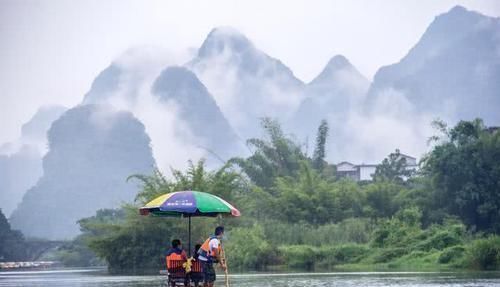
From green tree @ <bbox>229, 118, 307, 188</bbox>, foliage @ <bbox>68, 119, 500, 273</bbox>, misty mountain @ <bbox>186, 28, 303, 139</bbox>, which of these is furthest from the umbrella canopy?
misty mountain @ <bbox>186, 28, 303, 139</bbox>

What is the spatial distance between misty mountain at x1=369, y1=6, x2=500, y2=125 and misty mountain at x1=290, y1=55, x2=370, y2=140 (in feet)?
19.3

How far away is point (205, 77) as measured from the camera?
152m

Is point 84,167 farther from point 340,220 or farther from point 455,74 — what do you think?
point 340,220

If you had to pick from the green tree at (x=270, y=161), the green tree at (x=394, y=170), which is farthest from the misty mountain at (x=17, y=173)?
the green tree at (x=270, y=161)

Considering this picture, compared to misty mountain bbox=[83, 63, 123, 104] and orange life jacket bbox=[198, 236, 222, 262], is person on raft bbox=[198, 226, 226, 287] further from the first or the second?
misty mountain bbox=[83, 63, 123, 104]

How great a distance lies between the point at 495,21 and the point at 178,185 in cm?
10635

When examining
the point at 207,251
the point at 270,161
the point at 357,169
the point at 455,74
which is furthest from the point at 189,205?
the point at 455,74

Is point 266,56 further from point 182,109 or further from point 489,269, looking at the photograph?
point 489,269

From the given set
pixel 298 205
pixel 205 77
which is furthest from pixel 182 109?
pixel 298 205

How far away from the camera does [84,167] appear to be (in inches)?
5965

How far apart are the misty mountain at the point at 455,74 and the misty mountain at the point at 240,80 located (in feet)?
56.9

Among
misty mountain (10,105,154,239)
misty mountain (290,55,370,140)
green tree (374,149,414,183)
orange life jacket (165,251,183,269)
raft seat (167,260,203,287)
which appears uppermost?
misty mountain (290,55,370,140)

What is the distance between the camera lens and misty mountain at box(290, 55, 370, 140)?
14638cm

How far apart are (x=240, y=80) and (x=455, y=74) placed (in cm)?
3440
